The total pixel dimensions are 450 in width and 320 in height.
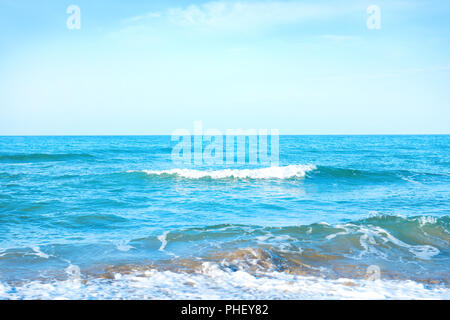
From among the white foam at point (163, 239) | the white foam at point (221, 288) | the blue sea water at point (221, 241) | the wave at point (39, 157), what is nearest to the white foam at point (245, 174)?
the blue sea water at point (221, 241)

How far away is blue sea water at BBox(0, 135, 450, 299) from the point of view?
18.8 feet

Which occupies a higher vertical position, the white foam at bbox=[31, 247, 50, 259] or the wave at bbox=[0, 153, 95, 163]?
the wave at bbox=[0, 153, 95, 163]

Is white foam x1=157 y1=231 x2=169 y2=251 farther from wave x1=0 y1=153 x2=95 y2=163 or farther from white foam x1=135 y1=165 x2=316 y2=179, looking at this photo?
wave x1=0 y1=153 x2=95 y2=163

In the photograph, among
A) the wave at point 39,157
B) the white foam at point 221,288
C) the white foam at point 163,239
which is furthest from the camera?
the wave at point 39,157

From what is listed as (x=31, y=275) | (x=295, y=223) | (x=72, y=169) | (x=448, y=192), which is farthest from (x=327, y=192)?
(x=72, y=169)

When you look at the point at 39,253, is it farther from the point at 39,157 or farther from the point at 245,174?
the point at 39,157

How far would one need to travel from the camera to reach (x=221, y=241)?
27.2ft

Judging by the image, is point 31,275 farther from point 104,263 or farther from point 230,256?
point 230,256

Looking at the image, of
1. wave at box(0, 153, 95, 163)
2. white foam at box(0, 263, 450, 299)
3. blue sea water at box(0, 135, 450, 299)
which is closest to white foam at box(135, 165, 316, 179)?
blue sea water at box(0, 135, 450, 299)

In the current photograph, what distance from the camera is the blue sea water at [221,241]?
5742 mm

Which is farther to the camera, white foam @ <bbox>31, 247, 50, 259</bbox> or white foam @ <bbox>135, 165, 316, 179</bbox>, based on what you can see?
white foam @ <bbox>135, 165, 316, 179</bbox>

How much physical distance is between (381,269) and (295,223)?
11.4ft

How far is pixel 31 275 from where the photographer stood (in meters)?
6.22

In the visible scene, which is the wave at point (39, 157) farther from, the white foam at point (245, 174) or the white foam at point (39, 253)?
the white foam at point (39, 253)
